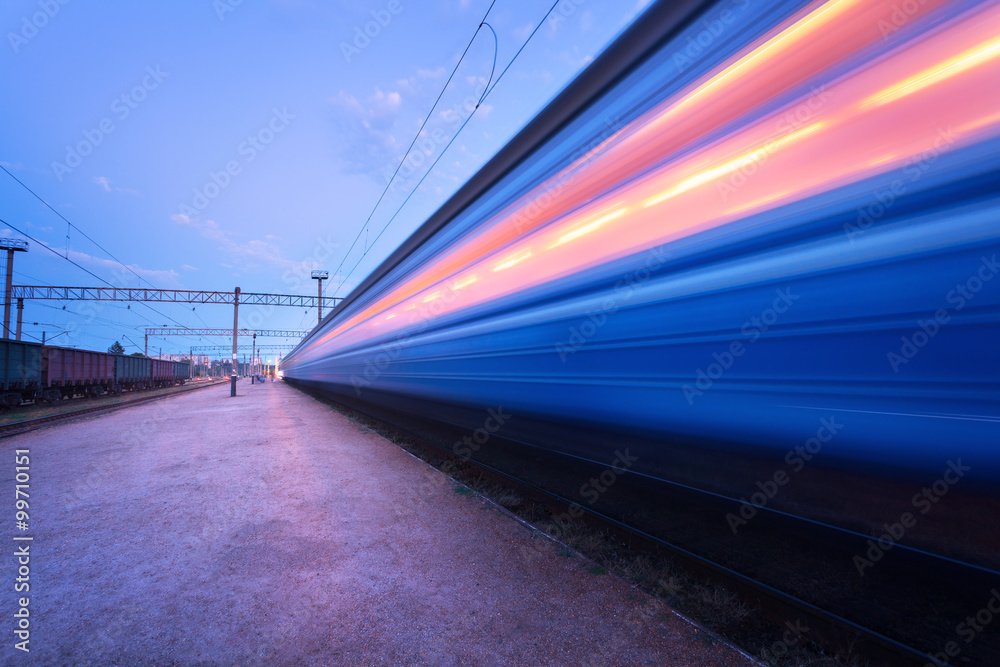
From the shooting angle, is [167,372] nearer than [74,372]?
No

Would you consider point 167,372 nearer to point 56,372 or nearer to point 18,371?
point 56,372

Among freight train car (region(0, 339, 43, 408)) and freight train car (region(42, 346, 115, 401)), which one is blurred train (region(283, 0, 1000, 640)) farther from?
freight train car (region(42, 346, 115, 401))

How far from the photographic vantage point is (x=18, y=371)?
13070mm

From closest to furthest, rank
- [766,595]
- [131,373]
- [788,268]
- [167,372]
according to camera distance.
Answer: [788,268]
[766,595]
[131,373]
[167,372]

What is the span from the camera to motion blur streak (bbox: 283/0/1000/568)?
92 centimetres

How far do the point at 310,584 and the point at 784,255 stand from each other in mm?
2272

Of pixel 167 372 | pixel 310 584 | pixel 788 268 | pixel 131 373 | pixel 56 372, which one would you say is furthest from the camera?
pixel 167 372

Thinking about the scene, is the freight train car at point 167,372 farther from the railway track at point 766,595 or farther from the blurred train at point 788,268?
the blurred train at point 788,268

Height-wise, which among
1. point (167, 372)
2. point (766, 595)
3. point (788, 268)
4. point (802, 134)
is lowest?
point (766, 595)

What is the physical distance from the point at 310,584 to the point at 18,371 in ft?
57.3

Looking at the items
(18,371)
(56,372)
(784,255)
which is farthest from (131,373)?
(784,255)

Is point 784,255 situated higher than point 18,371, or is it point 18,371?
point 784,255

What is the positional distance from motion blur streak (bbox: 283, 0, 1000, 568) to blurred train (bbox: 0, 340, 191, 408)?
17.6 metres

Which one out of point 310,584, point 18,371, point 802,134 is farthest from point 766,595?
point 18,371
